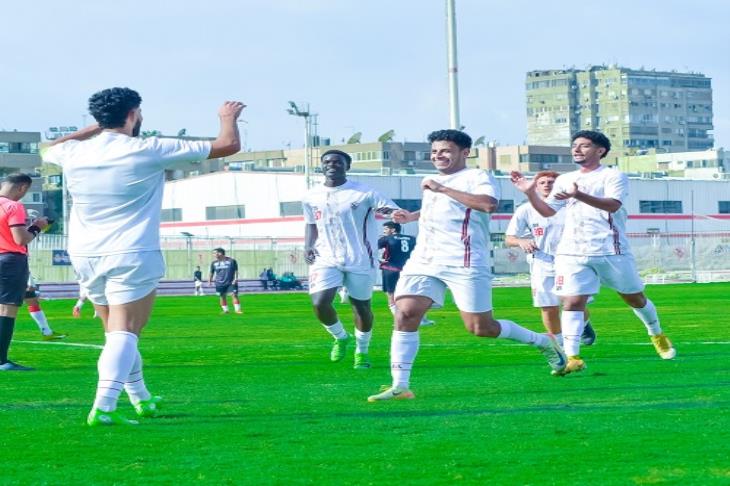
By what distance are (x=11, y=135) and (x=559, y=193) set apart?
12505 cm

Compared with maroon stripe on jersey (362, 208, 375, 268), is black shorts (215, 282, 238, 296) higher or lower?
lower

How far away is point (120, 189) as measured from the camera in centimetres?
902

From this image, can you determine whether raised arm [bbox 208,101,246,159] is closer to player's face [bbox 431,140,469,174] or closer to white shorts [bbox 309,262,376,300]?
player's face [bbox 431,140,469,174]

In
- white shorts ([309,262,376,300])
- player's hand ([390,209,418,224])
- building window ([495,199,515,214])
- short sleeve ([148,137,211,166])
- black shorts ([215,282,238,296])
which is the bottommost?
black shorts ([215,282,238,296])

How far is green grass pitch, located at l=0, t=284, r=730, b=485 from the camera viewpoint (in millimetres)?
7020

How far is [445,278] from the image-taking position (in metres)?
10.7

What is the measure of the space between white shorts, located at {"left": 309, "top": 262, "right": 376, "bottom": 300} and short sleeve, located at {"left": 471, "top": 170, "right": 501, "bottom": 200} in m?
3.96

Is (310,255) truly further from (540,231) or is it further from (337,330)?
(540,231)

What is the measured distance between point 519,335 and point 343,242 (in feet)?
10.9

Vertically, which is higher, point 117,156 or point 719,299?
point 117,156

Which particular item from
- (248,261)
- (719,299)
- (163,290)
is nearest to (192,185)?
(248,261)

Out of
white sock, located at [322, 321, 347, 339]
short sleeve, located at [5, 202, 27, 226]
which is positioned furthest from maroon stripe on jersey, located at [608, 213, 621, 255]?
short sleeve, located at [5, 202, 27, 226]

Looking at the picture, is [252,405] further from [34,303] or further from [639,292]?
[34,303]

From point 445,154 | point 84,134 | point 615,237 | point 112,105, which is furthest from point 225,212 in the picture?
point 112,105
